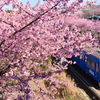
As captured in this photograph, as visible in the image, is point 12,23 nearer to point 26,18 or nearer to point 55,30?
point 26,18

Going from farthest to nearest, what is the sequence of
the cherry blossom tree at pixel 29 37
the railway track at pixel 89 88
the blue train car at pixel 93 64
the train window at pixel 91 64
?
the train window at pixel 91 64 → the blue train car at pixel 93 64 → the railway track at pixel 89 88 → the cherry blossom tree at pixel 29 37

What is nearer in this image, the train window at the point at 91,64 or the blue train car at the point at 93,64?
the blue train car at the point at 93,64

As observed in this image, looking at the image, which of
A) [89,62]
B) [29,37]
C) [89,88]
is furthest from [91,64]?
[29,37]

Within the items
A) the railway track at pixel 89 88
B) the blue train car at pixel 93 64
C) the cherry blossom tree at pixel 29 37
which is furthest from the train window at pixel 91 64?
the cherry blossom tree at pixel 29 37

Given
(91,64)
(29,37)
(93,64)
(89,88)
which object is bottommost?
(89,88)

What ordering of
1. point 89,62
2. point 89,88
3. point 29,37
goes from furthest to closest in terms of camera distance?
point 89,62 → point 89,88 → point 29,37

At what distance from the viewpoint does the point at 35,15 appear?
2.95 m

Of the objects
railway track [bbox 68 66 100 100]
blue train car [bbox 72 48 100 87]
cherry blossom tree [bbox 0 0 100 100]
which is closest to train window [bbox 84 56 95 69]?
blue train car [bbox 72 48 100 87]

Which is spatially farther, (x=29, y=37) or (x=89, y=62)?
(x=89, y=62)

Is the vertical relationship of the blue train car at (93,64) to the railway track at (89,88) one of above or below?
above

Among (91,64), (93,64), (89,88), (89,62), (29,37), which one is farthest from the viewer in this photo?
(89,62)

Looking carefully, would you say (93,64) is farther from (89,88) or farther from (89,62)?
(89,88)

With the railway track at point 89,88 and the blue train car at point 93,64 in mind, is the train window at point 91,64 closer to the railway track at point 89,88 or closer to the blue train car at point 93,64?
the blue train car at point 93,64

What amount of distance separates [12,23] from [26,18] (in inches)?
17.8
